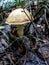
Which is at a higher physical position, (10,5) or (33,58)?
(10,5)

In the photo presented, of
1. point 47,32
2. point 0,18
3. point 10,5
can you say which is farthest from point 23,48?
point 10,5

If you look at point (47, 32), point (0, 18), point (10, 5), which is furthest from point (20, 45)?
point (10, 5)

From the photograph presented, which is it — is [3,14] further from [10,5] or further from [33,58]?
[33,58]

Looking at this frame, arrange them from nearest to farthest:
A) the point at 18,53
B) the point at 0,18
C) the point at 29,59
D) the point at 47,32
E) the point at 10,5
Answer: the point at 29,59
the point at 18,53
the point at 47,32
the point at 0,18
the point at 10,5

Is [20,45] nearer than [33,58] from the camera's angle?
No

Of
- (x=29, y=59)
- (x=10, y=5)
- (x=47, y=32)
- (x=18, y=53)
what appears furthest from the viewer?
(x=10, y=5)

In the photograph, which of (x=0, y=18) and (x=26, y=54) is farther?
(x=0, y=18)

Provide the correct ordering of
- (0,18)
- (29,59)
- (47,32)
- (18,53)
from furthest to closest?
1. (0,18)
2. (47,32)
3. (18,53)
4. (29,59)

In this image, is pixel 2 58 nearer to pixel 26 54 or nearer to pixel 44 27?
pixel 26 54

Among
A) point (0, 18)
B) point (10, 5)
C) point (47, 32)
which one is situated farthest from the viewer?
point (10, 5)
